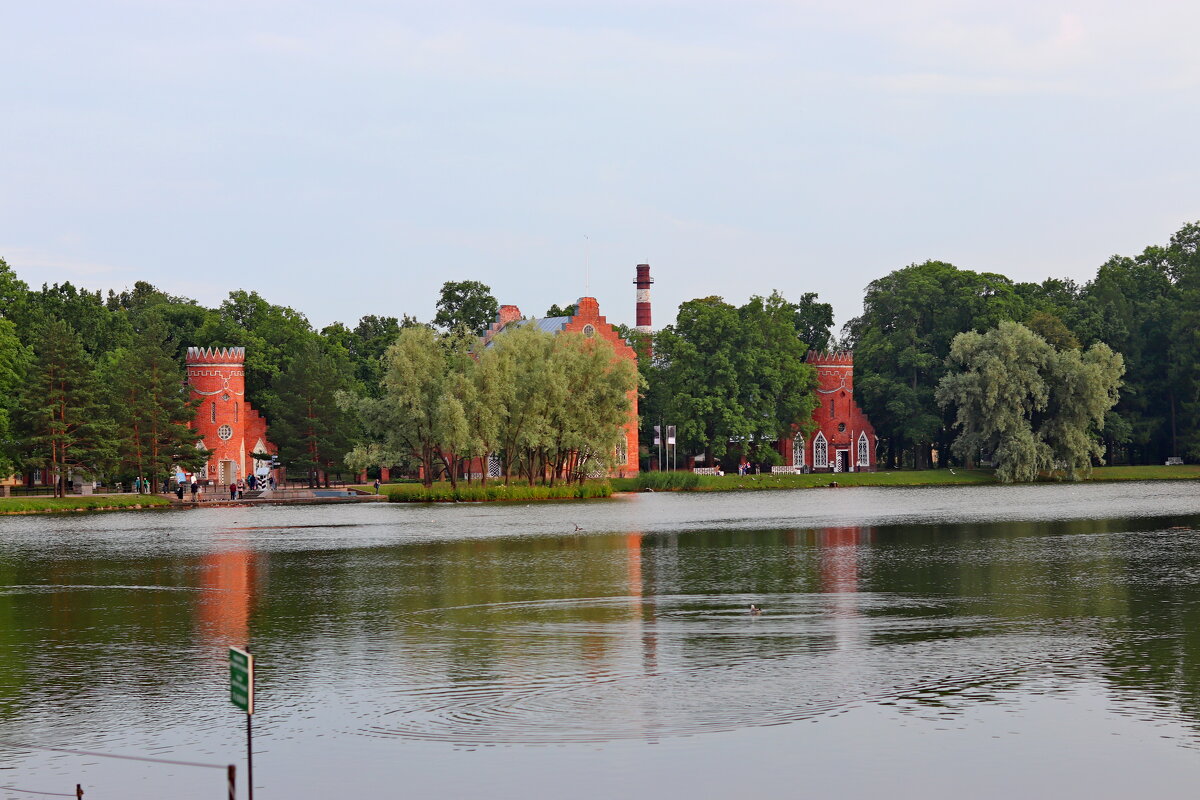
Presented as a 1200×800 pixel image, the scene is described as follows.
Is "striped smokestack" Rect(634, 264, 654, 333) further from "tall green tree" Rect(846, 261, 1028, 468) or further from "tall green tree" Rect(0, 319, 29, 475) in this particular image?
"tall green tree" Rect(0, 319, 29, 475)

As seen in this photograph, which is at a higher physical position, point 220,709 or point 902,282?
point 902,282

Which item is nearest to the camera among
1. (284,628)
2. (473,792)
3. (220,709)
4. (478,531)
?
(473,792)

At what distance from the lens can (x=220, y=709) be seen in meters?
17.6

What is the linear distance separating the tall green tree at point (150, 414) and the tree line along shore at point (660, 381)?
0.13 m

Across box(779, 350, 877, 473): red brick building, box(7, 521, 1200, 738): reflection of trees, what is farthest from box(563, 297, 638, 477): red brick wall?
box(7, 521, 1200, 738): reflection of trees

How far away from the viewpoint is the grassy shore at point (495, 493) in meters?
77.2

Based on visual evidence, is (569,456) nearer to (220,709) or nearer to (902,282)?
(902,282)

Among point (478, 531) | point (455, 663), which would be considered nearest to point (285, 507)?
point (478, 531)

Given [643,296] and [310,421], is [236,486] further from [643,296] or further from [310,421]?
[643,296]

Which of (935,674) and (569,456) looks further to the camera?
(569,456)

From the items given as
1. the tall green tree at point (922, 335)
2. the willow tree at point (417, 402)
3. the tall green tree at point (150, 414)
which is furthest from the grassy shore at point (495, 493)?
the tall green tree at point (922, 335)

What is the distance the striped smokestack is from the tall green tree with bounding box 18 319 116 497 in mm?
61419

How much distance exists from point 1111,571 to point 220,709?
22.7 meters

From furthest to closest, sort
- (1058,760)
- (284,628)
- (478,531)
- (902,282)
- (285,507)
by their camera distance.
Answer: (902,282) → (285,507) → (478,531) → (284,628) → (1058,760)
